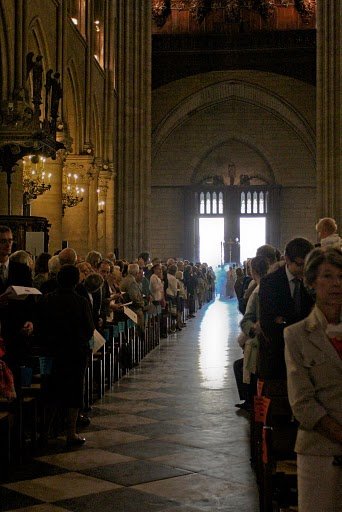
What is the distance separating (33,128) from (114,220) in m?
17.2

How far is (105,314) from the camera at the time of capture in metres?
12.4

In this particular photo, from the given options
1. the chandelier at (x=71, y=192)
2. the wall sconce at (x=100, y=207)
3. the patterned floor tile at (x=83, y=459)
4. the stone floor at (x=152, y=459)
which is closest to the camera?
the stone floor at (x=152, y=459)

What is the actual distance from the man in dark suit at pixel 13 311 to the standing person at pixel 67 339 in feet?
0.87

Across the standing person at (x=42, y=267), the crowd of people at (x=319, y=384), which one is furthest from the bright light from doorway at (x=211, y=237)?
the crowd of people at (x=319, y=384)

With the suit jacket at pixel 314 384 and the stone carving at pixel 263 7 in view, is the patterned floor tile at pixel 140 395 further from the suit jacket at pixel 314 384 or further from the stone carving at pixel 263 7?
the stone carving at pixel 263 7

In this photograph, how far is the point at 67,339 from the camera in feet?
27.5

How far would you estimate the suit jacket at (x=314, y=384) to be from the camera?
12.1ft

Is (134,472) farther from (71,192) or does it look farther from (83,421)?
(71,192)

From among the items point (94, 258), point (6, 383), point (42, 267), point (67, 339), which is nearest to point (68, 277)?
point (67, 339)

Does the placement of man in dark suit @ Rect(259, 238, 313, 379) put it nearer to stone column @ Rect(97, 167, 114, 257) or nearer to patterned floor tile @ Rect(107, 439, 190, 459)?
patterned floor tile @ Rect(107, 439, 190, 459)

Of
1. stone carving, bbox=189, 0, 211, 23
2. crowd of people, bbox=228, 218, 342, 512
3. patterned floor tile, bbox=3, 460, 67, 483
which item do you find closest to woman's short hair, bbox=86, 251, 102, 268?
patterned floor tile, bbox=3, 460, 67, 483

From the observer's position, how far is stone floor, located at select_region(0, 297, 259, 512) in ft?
21.0

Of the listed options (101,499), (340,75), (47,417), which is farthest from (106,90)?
(101,499)

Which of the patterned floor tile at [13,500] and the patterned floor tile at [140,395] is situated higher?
the patterned floor tile at [140,395]
